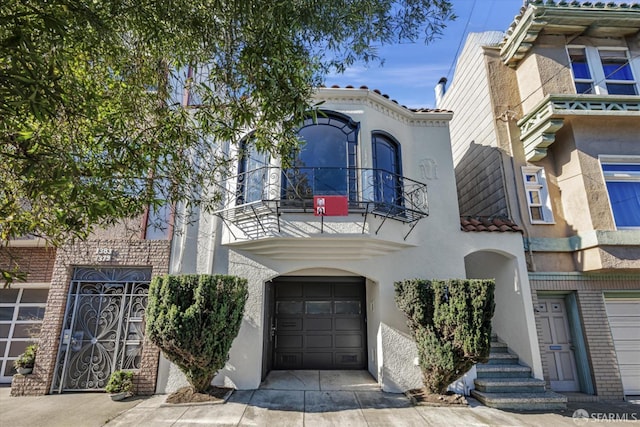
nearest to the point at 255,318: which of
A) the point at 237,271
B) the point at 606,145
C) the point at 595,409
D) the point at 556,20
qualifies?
the point at 237,271

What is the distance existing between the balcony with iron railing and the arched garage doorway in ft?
7.66

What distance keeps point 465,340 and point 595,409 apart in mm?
3417

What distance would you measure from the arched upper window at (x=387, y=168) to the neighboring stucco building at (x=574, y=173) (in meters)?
3.14

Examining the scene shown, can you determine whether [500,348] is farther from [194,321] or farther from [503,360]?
[194,321]

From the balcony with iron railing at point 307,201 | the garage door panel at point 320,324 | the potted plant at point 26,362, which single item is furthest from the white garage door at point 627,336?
the potted plant at point 26,362

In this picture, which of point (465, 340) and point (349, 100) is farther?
point (349, 100)

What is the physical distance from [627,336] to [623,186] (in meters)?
3.77

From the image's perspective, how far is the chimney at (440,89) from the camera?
43.5 ft

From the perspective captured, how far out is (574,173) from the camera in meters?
8.10

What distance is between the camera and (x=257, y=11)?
3.81 m

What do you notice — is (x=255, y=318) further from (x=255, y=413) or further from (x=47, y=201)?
(x=47, y=201)

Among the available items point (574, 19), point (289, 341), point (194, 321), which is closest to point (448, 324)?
point (289, 341)

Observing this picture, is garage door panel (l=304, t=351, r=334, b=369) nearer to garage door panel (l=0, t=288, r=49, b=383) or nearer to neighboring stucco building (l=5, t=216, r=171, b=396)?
neighboring stucco building (l=5, t=216, r=171, b=396)

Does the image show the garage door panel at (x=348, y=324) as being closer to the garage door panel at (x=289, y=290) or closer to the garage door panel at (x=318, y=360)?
the garage door panel at (x=318, y=360)
